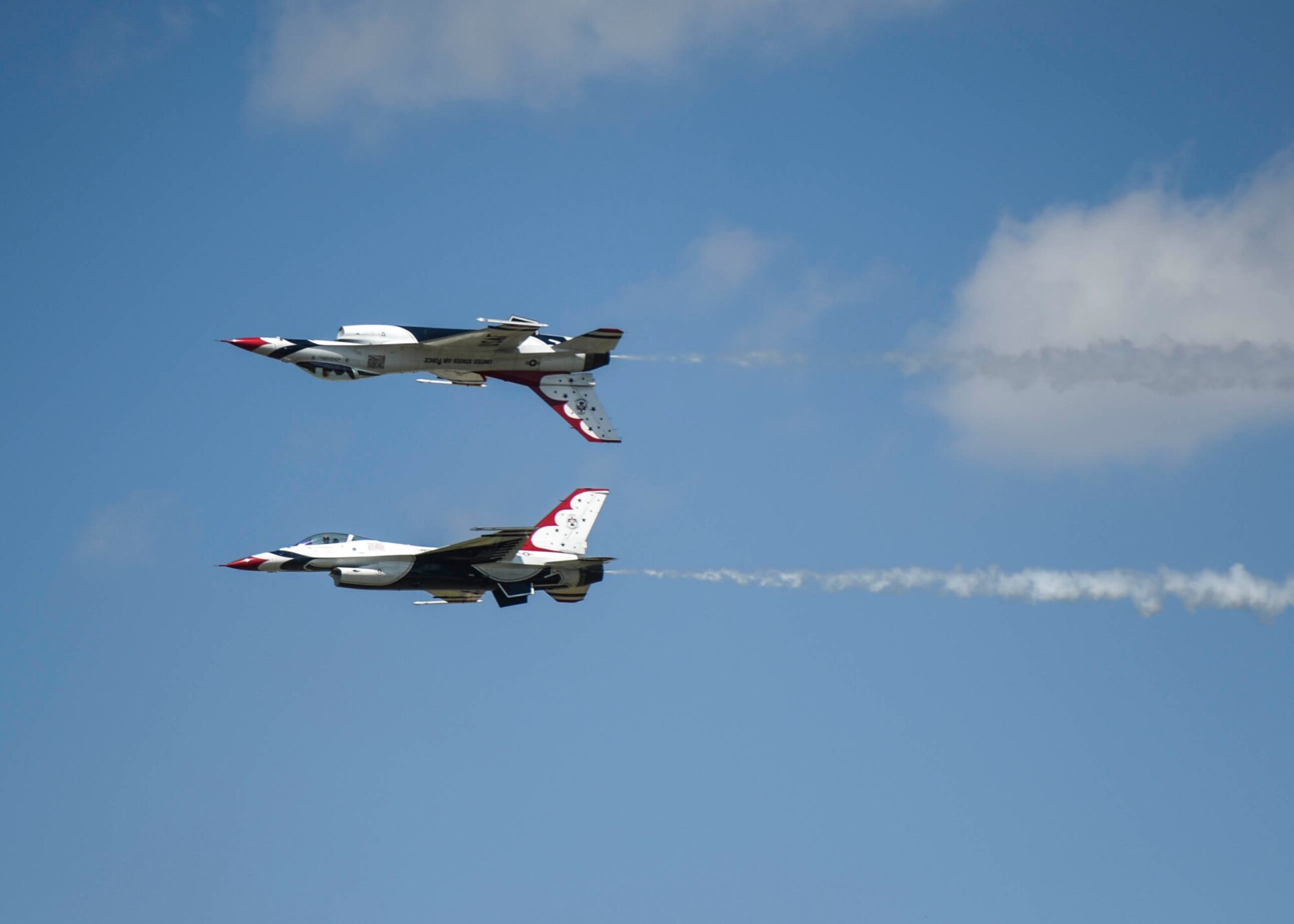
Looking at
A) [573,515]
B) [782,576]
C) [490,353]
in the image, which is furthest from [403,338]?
[782,576]

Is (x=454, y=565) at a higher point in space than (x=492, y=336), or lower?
lower

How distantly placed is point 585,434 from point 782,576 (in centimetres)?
902

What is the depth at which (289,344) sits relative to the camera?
71.3 m

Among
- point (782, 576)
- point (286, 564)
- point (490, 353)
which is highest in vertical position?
point (490, 353)

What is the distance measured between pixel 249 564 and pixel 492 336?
12007 millimetres

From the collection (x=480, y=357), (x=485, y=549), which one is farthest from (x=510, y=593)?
(x=480, y=357)

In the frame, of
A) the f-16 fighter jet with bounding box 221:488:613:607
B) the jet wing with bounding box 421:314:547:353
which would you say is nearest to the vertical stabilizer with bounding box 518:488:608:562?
the f-16 fighter jet with bounding box 221:488:613:607

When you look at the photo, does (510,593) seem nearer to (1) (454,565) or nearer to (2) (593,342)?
(1) (454,565)

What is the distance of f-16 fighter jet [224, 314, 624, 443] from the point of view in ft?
234

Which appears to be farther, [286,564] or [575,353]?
[575,353]

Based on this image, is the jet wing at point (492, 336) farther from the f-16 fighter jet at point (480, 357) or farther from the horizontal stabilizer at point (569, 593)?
the horizontal stabilizer at point (569, 593)

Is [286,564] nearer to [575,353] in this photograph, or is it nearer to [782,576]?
[575,353]

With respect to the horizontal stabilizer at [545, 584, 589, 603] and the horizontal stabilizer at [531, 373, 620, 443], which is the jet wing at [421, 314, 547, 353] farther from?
the horizontal stabilizer at [545, 584, 589, 603]

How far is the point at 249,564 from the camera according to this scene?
6900 cm
